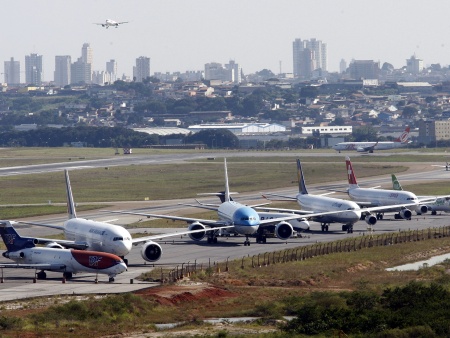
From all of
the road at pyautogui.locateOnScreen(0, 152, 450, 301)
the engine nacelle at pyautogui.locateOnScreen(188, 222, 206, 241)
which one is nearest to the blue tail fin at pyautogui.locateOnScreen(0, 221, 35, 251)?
the road at pyautogui.locateOnScreen(0, 152, 450, 301)

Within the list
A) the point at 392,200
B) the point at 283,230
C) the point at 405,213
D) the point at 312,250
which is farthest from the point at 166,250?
the point at 405,213

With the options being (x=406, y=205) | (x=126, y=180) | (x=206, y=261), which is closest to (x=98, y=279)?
(x=206, y=261)

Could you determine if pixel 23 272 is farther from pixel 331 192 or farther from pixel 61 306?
pixel 331 192

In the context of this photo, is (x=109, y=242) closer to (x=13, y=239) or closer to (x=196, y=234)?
(x=13, y=239)

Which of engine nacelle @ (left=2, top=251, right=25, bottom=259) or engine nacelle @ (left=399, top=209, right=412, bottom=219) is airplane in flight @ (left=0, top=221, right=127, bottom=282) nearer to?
engine nacelle @ (left=2, top=251, right=25, bottom=259)

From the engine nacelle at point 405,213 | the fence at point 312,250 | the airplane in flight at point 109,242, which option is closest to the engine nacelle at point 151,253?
the airplane in flight at point 109,242
